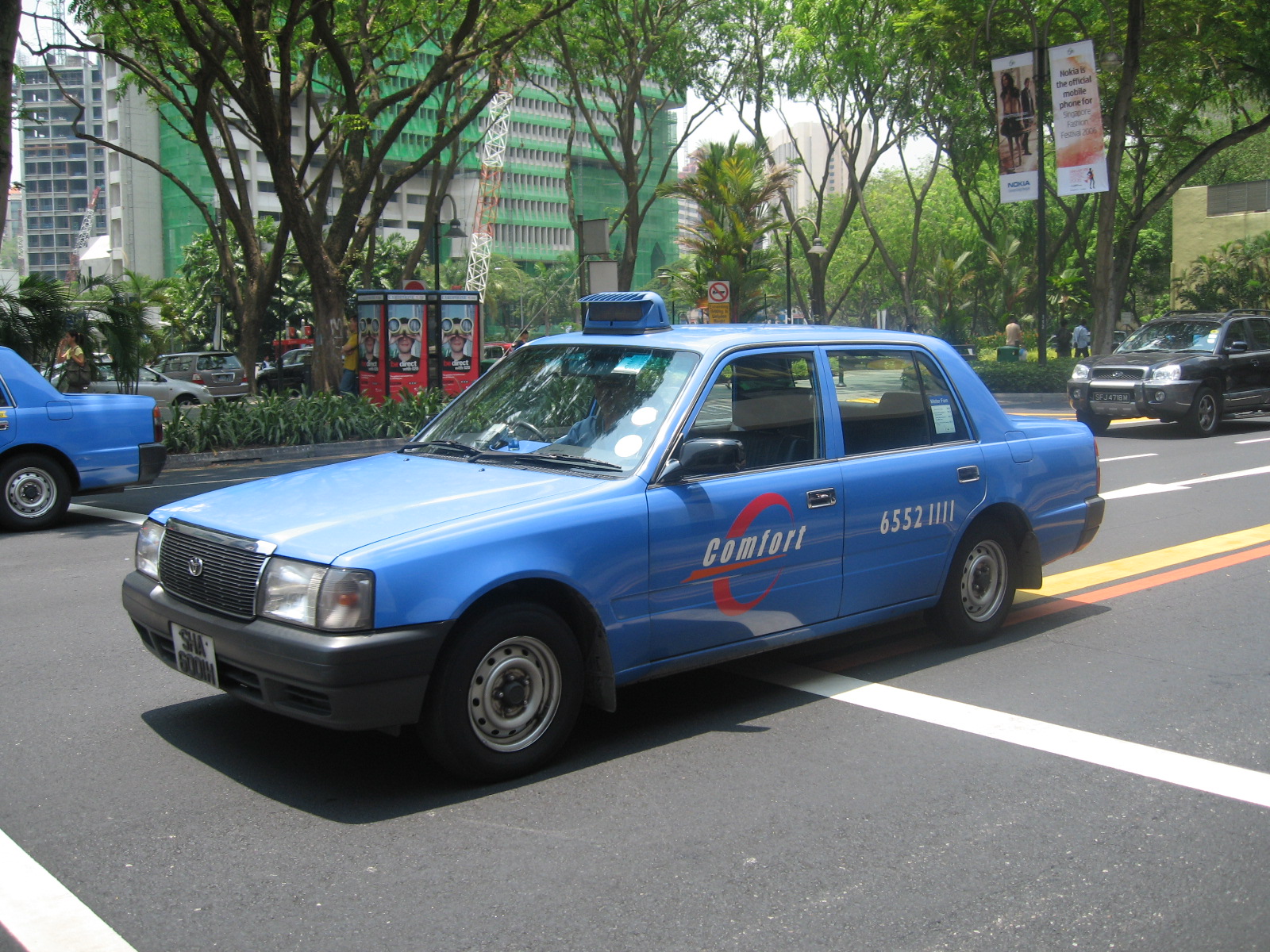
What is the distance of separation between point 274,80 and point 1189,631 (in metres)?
44.1

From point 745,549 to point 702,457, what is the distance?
0.49 metres

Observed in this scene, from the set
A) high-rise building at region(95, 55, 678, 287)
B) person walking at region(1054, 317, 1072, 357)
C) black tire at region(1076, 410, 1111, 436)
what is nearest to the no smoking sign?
black tire at region(1076, 410, 1111, 436)

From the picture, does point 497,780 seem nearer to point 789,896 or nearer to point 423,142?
point 789,896

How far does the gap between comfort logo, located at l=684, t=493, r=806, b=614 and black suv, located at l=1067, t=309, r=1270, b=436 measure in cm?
1312

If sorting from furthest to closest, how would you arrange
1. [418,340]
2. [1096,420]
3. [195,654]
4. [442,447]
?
[418,340]
[1096,420]
[442,447]
[195,654]

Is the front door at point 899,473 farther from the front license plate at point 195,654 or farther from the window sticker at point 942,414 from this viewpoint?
the front license plate at point 195,654

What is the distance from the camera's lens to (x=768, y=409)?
5332 mm

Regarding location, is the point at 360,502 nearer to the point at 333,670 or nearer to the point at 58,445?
the point at 333,670

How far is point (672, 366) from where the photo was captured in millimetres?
5152

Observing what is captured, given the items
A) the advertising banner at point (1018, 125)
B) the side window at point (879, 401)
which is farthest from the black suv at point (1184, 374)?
the side window at point (879, 401)

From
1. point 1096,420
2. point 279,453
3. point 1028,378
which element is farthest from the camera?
point 1028,378

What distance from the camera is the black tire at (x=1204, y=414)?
17.3 meters

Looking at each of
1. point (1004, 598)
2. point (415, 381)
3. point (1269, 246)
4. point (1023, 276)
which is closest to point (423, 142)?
point (1023, 276)

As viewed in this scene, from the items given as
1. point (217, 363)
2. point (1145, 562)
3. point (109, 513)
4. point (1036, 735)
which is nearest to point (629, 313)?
point (1036, 735)
